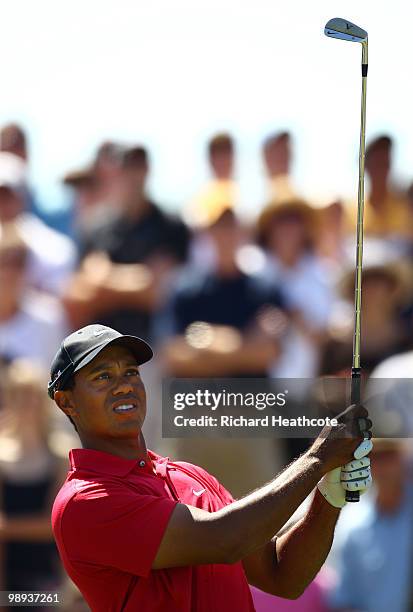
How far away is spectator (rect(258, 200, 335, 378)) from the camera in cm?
587

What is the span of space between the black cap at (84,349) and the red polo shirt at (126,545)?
0.21 m

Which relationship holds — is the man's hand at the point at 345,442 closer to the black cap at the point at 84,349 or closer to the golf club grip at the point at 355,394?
the golf club grip at the point at 355,394

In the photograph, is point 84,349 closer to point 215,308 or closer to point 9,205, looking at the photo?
point 215,308

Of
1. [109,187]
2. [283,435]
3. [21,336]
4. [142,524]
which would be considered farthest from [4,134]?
[142,524]

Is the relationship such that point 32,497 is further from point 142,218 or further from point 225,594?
point 225,594

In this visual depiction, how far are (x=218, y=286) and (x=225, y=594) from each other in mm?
2804

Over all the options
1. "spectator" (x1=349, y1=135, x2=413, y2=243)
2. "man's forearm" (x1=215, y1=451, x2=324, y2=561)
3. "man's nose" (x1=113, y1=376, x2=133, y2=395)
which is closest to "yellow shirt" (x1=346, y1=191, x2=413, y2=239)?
"spectator" (x1=349, y1=135, x2=413, y2=243)

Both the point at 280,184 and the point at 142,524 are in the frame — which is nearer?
the point at 142,524

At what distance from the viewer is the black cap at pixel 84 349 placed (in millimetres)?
3326

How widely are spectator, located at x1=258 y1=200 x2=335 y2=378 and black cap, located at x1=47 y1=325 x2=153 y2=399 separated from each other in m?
2.41

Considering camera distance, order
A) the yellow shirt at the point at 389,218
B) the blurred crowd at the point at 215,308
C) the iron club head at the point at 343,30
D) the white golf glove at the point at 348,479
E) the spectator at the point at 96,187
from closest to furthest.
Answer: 1. the white golf glove at the point at 348,479
2. the iron club head at the point at 343,30
3. the blurred crowd at the point at 215,308
4. the yellow shirt at the point at 389,218
5. the spectator at the point at 96,187

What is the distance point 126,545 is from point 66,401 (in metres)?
0.50

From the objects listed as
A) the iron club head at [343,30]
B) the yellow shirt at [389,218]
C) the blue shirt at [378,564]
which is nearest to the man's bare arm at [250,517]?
the iron club head at [343,30]

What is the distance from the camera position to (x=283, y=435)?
5.49 metres
